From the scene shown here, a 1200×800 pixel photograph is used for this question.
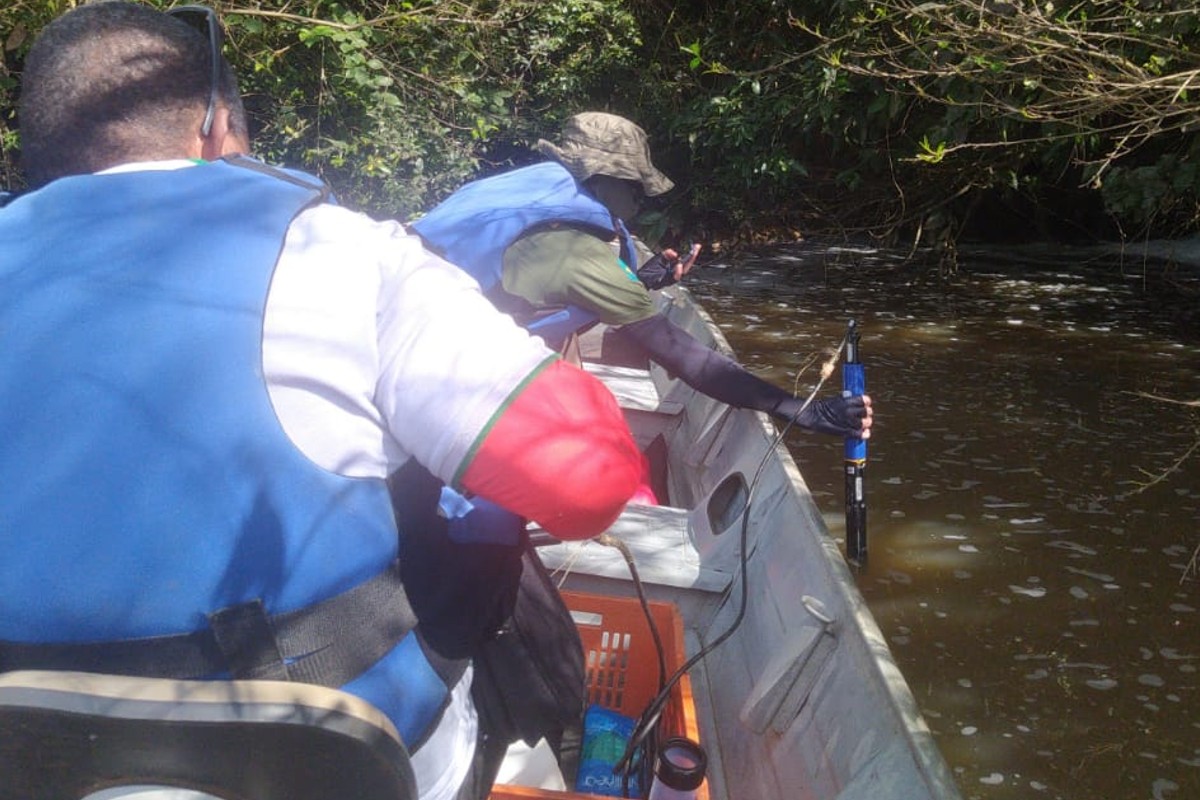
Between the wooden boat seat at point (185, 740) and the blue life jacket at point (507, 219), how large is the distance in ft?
5.46

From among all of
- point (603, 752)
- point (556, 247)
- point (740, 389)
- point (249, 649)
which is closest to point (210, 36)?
point (249, 649)

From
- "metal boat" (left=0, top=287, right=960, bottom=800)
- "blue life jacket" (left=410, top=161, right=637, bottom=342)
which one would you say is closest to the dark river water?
"metal boat" (left=0, top=287, right=960, bottom=800)

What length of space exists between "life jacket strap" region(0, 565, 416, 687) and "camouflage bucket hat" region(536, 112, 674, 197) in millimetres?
2024

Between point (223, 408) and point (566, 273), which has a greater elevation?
point (223, 408)

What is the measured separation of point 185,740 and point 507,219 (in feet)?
5.99

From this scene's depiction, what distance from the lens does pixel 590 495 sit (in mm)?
1073

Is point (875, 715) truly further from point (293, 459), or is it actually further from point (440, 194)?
point (440, 194)

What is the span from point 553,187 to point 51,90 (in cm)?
160

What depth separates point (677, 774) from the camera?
1.86 m

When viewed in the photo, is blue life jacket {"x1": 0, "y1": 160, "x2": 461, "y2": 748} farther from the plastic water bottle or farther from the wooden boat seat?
the plastic water bottle

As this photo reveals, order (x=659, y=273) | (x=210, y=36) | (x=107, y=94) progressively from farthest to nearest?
(x=659, y=273) < (x=210, y=36) < (x=107, y=94)

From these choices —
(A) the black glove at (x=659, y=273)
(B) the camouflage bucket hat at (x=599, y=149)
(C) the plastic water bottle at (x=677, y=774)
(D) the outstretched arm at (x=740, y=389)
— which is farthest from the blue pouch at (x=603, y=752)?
(A) the black glove at (x=659, y=273)

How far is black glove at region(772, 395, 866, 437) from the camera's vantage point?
3.12 m

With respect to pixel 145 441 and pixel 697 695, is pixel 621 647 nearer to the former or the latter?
pixel 697 695
